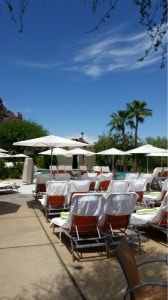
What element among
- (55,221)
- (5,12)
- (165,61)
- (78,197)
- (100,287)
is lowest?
(100,287)

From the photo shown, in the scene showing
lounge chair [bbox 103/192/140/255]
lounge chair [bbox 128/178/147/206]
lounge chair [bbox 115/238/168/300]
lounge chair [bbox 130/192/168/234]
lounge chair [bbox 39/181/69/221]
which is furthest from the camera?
lounge chair [bbox 128/178/147/206]

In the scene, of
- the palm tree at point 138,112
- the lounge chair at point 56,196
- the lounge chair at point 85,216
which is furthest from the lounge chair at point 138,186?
the palm tree at point 138,112

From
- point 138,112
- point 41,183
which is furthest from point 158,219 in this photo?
point 138,112

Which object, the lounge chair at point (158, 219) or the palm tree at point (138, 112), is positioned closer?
the lounge chair at point (158, 219)

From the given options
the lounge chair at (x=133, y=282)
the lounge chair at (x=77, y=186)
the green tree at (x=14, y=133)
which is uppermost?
the green tree at (x=14, y=133)

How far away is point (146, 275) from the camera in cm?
453

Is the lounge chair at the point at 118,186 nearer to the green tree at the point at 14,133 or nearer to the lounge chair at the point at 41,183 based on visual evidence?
the lounge chair at the point at 41,183

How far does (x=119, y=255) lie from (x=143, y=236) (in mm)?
4041

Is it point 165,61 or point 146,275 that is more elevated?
point 165,61

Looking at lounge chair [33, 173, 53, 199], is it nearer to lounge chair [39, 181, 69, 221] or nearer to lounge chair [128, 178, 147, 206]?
lounge chair [39, 181, 69, 221]

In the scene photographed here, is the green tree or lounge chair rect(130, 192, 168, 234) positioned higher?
the green tree

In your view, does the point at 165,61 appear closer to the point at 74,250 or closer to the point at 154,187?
the point at 74,250

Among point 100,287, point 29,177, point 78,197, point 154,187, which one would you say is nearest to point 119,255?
point 100,287

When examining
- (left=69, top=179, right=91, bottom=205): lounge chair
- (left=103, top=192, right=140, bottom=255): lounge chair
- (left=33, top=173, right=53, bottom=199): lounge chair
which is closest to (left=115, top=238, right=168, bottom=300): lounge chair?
(left=103, top=192, right=140, bottom=255): lounge chair
